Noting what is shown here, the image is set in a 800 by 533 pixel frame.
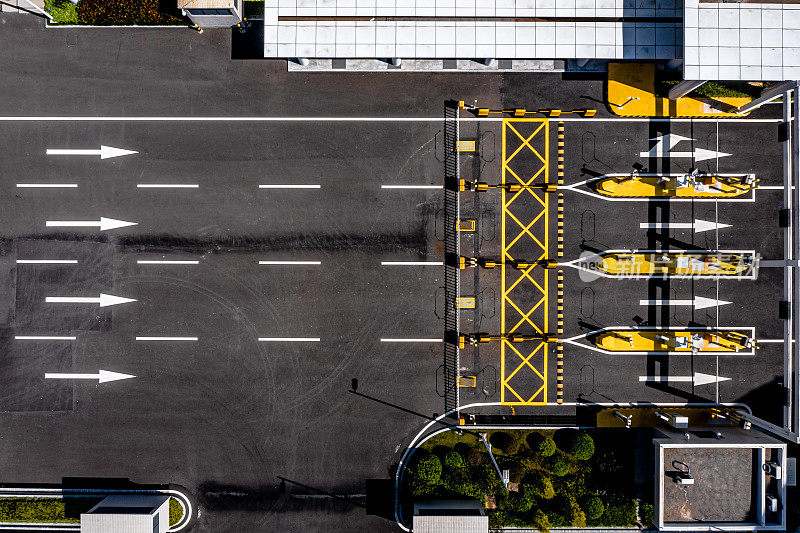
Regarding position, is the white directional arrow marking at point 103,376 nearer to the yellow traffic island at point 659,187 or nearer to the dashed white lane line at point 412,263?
the dashed white lane line at point 412,263

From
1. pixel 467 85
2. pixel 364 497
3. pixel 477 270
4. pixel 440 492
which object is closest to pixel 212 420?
pixel 364 497

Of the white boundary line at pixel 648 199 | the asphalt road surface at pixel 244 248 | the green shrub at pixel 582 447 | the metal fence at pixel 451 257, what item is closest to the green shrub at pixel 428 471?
the asphalt road surface at pixel 244 248

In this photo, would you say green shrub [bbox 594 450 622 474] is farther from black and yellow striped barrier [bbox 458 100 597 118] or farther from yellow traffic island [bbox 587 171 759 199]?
black and yellow striped barrier [bbox 458 100 597 118]

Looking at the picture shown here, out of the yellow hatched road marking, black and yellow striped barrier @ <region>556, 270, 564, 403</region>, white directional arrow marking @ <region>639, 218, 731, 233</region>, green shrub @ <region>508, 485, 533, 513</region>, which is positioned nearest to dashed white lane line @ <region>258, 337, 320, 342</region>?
the yellow hatched road marking

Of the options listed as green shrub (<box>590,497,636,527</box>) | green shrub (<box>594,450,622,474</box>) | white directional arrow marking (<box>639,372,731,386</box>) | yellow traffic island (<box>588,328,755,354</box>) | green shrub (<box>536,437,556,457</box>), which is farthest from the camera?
white directional arrow marking (<box>639,372,731,386</box>)

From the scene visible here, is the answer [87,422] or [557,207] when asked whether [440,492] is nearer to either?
[557,207]
